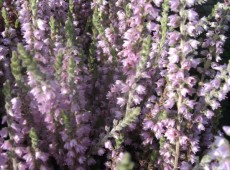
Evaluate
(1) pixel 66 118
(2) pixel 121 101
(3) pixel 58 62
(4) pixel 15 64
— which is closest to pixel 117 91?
(2) pixel 121 101

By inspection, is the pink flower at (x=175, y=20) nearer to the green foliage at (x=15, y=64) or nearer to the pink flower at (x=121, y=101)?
the pink flower at (x=121, y=101)

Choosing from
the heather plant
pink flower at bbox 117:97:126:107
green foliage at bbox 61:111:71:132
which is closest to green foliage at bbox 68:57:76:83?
the heather plant

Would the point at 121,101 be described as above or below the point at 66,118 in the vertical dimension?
below

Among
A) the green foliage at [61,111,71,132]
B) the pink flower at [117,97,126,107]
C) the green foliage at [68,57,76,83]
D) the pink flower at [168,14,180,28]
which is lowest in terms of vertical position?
the pink flower at [117,97,126,107]

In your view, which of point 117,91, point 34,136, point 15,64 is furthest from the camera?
point 117,91

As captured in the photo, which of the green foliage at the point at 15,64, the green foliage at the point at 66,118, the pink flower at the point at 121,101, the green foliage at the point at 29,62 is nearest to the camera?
the green foliage at the point at 29,62

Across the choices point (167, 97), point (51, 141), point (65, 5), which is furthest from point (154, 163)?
point (65, 5)

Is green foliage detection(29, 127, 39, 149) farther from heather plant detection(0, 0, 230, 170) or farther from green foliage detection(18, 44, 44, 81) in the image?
green foliage detection(18, 44, 44, 81)

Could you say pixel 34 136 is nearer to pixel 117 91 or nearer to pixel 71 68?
pixel 71 68

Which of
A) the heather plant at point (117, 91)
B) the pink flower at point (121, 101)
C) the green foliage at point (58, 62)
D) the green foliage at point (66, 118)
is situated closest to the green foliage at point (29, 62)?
the heather plant at point (117, 91)
